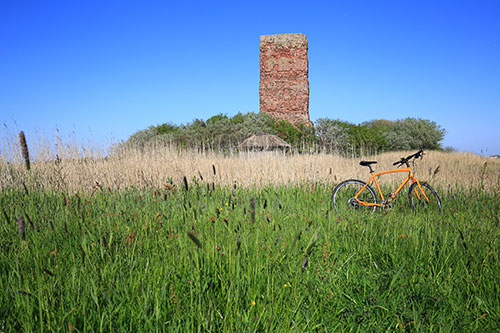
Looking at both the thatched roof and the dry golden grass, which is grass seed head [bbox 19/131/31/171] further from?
the thatched roof

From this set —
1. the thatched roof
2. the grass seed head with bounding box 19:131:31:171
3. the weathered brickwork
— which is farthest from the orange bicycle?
the weathered brickwork

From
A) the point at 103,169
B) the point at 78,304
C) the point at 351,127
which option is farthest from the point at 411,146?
the point at 78,304

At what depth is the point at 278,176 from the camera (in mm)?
8883

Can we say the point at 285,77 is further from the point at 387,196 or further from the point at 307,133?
the point at 387,196

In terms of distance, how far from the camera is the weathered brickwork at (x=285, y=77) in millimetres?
28188

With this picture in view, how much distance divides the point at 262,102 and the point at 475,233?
26.0 meters

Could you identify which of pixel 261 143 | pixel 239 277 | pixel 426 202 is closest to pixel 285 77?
pixel 261 143

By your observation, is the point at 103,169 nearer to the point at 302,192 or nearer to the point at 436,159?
the point at 302,192

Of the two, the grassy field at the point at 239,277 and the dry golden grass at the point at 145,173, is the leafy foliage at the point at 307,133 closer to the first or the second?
the dry golden grass at the point at 145,173

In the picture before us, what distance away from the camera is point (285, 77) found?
2839 centimetres

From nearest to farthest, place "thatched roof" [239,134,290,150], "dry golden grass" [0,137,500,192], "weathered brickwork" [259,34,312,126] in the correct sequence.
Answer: "dry golden grass" [0,137,500,192] < "thatched roof" [239,134,290,150] < "weathered brickwork" [259,34,312,126]

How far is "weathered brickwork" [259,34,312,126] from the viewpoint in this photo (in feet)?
92.5

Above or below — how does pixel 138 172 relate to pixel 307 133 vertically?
below

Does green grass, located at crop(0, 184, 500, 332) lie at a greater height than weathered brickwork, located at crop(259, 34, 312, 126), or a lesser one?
lesser
